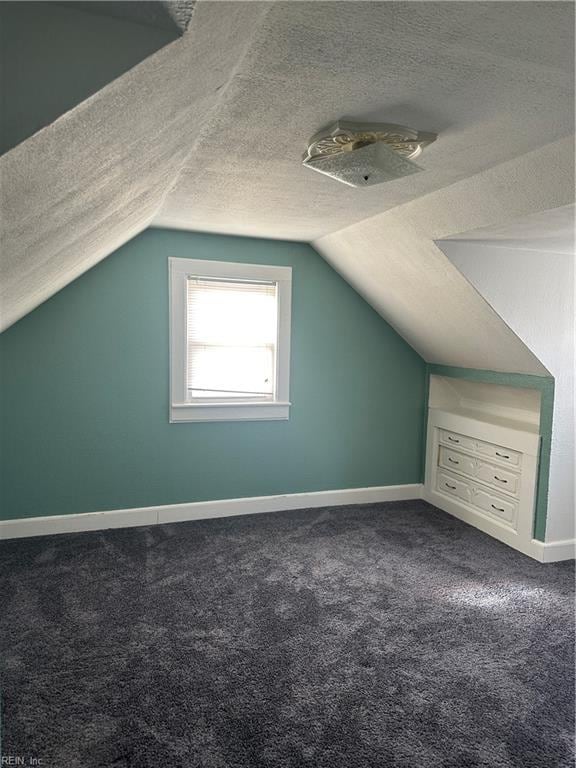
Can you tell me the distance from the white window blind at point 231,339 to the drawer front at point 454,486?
1.63m

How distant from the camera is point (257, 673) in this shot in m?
2.31

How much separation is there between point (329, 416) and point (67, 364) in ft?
6.86

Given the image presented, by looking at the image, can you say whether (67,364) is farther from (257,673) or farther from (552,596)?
(552,596)

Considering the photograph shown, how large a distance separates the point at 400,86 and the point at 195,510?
3.31 meters

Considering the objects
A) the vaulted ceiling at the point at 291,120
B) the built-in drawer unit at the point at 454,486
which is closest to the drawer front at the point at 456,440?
the built-in drawer unit at the point at 454,486

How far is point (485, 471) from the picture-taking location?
4059 millimetres

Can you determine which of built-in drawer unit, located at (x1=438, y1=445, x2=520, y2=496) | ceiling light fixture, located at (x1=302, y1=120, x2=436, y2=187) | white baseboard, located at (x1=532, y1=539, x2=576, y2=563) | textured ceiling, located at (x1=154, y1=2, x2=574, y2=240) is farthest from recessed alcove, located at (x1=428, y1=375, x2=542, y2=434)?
ceiling light fixture, located at (x1=302, y1=120, x2=436, y2=187)

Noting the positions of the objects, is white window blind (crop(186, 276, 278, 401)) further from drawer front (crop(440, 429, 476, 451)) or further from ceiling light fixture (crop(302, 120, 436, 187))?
ceiling light fixture (crop(302, 120, 436, 187))

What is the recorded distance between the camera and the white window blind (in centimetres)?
409

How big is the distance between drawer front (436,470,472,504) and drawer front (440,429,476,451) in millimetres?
267

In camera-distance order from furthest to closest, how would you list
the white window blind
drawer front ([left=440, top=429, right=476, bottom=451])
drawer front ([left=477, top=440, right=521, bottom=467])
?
drawer front ([left=440, top=429, right=476, bottom=451])
the white window blind
drawer front ([left=477, top=440, right=521, bottom=467])

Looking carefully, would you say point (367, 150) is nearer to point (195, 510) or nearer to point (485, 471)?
point (485, 471)

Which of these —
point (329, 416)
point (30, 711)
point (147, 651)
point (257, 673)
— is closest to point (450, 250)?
point (329, 416)

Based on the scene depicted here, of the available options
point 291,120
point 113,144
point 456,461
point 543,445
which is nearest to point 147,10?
point 113,144
